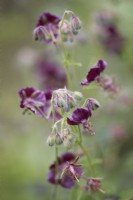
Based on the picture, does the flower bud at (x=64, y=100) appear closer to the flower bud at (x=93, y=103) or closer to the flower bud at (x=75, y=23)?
the flower bud at (x=93, y=103)

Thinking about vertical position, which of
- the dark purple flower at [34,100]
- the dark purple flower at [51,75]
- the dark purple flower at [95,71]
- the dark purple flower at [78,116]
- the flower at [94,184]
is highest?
the dark purple flower at [51,75]

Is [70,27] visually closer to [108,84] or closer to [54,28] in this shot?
[54,28]

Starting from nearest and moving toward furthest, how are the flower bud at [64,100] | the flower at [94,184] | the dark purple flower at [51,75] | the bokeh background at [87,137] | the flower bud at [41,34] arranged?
the flower bud at [64,100] < the flower at [94,184] < the flower bud at [41,34] < the bokeh background at [87,137] < the dark purple flower at [51,75]

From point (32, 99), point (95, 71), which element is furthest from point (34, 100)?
point (95, 71)

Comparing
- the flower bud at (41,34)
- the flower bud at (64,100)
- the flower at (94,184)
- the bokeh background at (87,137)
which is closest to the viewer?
the flower bud at (64,100)

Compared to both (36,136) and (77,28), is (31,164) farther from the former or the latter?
(77,28)

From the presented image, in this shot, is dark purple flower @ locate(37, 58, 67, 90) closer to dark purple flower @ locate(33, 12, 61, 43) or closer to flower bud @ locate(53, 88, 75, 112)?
dark purple flower @ locate(33, 12, 61, 43)

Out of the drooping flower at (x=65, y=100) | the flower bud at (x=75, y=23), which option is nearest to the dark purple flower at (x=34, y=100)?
the drooping flower at (x=65, y=100)

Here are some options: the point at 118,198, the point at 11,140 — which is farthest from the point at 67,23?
the point at 11,140
